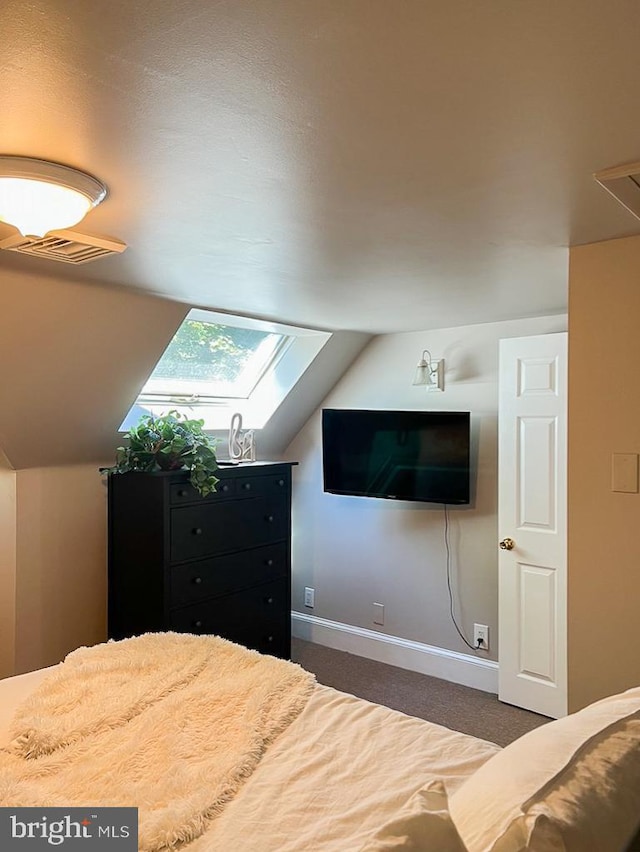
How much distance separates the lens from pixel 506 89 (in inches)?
46.9

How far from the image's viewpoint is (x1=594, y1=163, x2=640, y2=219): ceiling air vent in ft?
5.11

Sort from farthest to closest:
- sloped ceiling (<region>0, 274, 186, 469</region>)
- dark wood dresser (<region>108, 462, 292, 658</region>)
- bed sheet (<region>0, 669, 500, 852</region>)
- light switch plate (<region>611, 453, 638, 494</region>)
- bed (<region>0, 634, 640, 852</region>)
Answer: dark wood dresser (<region>108, 462, 292, 658</region>) → sloped ceiling (<region>0, 274, 186, 469</region>) → light switch plate (<region>611, 453, 638, 494</region>) → bed sheet (<region>0, 669, 500, 852</region>) → bed (<region>0, 634, 640, 852</region>)

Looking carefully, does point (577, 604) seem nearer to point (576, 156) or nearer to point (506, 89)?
point (576, 156)

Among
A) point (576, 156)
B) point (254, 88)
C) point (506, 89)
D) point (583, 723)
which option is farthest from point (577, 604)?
point (254, 88)

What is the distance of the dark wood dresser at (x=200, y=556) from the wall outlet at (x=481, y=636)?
1.20 meters

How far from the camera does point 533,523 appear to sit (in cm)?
346

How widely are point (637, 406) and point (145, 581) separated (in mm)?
2501

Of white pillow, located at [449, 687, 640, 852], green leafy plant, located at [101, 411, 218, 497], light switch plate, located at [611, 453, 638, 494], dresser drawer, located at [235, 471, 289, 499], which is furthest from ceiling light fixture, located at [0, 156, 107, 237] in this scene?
dresser drawer, located at [235, 471, 289, 499]

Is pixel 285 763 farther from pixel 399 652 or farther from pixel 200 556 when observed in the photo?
pixel 399 652

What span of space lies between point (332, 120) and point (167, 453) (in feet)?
7.75

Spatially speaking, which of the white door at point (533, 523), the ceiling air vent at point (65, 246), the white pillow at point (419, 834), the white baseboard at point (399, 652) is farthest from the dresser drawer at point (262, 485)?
the white pillow at point (419, 834)

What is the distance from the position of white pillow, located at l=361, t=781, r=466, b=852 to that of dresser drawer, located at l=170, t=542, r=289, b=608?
2.49m

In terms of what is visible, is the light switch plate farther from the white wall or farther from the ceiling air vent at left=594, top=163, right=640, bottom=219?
the white wall

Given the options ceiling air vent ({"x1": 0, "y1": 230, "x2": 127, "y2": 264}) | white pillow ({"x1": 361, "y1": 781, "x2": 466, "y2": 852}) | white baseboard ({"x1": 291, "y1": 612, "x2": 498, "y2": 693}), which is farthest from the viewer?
white baseboard ({"x1": 291, "y1": 612, "x2": 498, "y2": 693})
